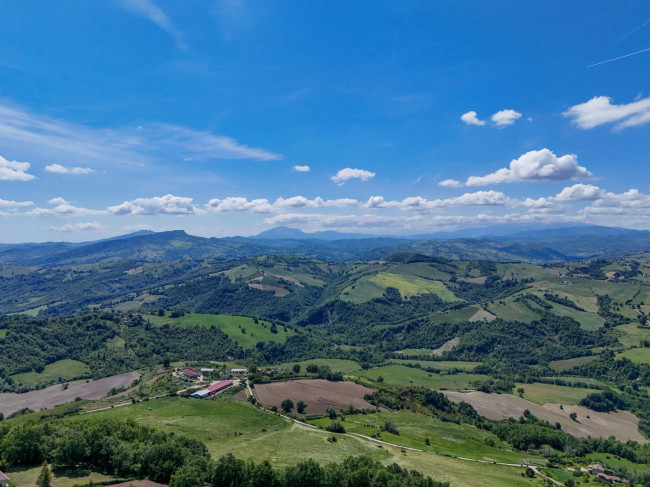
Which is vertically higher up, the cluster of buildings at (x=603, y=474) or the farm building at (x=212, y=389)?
the farm building at (x=212, y=389)

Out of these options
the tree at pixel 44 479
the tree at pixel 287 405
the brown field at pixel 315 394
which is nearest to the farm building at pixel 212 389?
the brown field at pixel 315 394

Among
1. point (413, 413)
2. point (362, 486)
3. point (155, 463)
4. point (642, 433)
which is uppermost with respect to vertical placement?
point (155, 463)

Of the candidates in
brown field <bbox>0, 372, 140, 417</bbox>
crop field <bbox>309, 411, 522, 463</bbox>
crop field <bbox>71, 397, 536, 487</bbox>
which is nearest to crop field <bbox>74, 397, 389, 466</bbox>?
crop field <bbox>71, 397, 536, 487</bbox>

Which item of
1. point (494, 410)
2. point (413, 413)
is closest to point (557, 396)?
point (494, 410)

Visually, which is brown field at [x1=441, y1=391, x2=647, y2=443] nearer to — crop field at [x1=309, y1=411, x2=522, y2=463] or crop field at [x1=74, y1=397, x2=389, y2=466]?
crop field at [x1=309, y1=411, x2=522, y2=463]

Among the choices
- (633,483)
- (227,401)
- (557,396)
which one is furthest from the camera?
(557,396)

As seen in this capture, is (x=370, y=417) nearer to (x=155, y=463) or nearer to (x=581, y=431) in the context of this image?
(x=155, y=463)

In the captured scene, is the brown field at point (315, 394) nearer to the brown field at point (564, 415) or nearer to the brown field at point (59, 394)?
the brown field at point (564, 415)
